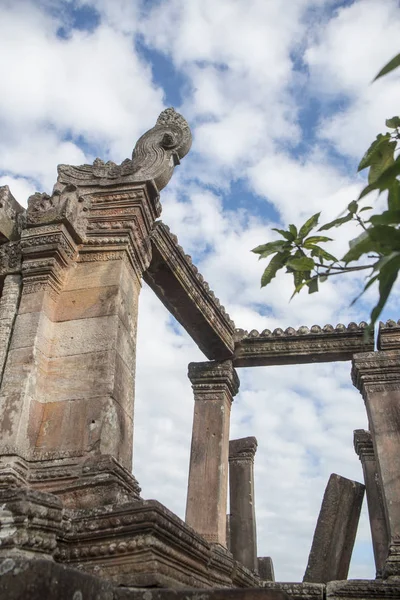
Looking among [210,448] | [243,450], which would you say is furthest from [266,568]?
[210,448]

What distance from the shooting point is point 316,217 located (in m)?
1.93

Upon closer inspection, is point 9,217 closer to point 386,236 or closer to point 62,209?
point 62,209

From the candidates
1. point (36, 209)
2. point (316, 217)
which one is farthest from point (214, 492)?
point (316, 217)

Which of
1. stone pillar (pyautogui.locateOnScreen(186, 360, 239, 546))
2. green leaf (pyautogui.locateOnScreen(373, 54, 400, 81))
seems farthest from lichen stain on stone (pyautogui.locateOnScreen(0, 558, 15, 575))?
stone pillar (pyautogui.locateOnScreen(186, 360, 239, 546))

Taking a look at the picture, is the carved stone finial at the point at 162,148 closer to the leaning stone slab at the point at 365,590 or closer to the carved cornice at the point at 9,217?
the carved cornice at the point at 9,217

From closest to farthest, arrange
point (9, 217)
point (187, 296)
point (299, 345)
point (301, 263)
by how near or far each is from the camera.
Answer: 1. point (301, 263)
2. point (9, 217)
3. point (187, 296)
4. point (299, 345)

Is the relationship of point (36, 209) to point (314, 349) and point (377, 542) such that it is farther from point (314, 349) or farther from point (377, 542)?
point (377, 542)

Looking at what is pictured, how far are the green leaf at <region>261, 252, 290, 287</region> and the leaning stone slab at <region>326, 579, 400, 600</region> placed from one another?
7.58 meters

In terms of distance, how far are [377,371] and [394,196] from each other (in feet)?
31.4

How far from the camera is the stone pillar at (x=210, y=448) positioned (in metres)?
9.98

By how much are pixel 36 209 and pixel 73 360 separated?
1820 millimetres

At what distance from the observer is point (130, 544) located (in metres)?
3.86

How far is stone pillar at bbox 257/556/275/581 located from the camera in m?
13.0

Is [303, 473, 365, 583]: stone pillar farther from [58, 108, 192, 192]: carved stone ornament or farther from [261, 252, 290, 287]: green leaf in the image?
[261, 252, 290, 287]: green leaf
